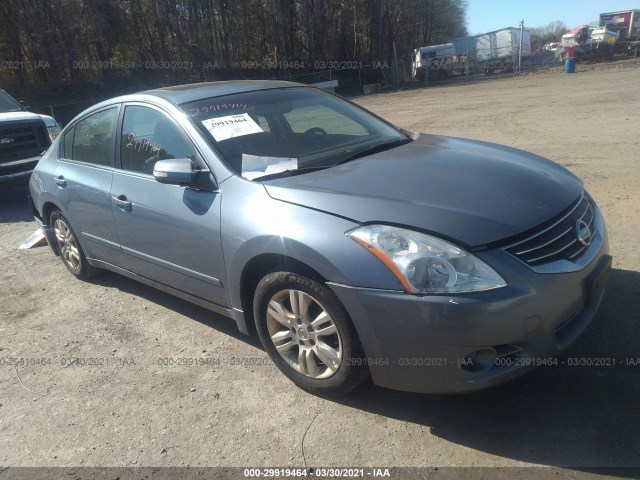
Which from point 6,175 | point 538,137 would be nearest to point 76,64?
point 6,175

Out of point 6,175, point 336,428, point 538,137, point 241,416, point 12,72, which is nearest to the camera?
point 336,428

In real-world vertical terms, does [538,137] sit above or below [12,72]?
below

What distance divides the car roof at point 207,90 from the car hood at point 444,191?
115cm

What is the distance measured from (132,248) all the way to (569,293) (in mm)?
2976

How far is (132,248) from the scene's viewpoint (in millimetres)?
4129

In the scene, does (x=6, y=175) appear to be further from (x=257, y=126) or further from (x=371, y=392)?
(x=371, y=392)

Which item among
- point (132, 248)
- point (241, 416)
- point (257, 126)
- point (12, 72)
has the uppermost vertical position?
point (12, 72)

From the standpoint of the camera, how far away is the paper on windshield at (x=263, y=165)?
133 inches

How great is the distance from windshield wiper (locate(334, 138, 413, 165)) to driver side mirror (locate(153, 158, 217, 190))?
82 centimetres

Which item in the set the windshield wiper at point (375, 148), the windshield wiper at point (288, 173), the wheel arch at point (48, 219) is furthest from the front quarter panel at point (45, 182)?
the windshield wiper at point (375, 148)

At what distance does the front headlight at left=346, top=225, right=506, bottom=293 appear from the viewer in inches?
98.7

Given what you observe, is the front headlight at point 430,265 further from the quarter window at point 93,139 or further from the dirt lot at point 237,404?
the quarter window at point 93,139

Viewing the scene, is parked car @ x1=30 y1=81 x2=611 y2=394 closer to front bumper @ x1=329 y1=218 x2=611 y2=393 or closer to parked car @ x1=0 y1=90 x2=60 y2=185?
front bumper @ x1=329 y1=218 x2=611 y2=393

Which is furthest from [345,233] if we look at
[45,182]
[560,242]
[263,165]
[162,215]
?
[45,182]
